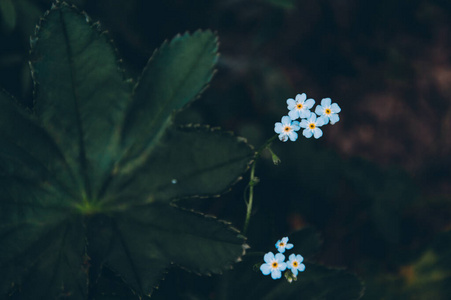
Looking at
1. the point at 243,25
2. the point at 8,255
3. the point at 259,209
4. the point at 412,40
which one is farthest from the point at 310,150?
the point at 8,255

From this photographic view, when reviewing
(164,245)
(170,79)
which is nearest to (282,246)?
(164,245)

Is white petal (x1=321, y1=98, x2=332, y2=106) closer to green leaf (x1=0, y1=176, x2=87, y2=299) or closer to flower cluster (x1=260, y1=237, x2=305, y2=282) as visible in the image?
flower cluster (x1=260, y1=237, x2=305, y2=282)

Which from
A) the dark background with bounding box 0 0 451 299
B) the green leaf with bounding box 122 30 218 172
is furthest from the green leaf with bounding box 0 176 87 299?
the dark background with bounding box 0 0 451 299

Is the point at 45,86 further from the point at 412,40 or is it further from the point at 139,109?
the point at 412,40

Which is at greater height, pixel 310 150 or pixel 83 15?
pixel 310 150

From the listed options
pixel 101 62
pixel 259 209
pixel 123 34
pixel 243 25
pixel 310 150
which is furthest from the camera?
pixel 243 25

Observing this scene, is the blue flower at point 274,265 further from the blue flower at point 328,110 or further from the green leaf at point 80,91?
the green leaf at point 80,91
